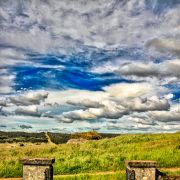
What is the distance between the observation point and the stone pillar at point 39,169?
35.3 ft

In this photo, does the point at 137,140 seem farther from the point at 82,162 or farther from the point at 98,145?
the point at 82,162

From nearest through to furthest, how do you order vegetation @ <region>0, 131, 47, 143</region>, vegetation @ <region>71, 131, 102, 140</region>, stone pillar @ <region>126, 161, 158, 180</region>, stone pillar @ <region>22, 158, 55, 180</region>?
stone pillar @ <region>126, 161, 158, 180</region>
stone pillar @ <region>22, 158, 55, 180</region>
vegetation @ <region>71, 131, 102, 140</region>
vegetation @ <region>0, 131, 47, 143</region>

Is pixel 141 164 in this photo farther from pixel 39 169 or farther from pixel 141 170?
pixel 39 169

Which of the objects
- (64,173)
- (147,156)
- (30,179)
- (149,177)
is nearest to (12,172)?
(64,173)

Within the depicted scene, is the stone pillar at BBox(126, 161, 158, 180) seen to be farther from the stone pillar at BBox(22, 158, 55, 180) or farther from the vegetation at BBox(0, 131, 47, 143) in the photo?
the vegetation at BBox(0, 131, 47, 143)

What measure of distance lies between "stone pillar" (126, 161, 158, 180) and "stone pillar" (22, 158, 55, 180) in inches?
91.3

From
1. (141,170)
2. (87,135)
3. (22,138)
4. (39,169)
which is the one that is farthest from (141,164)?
(22,138)

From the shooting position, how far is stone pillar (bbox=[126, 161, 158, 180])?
34.9 ft

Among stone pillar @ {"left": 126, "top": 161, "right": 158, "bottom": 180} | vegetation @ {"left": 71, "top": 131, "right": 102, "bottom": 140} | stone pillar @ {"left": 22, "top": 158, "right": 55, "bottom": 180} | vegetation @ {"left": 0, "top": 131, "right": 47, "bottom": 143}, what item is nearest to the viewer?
stone pillar @ {"left": 126, "top": 161, "right": 158, "bottom": 180}

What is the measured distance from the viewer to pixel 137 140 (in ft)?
122

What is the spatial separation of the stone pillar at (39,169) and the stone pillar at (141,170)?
2319 mm

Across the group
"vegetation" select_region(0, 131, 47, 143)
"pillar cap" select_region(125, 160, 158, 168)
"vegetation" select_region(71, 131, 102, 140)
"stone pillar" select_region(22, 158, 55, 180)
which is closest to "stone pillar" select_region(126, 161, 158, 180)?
"pillar cap" select_region(125, 160, 158, 168)

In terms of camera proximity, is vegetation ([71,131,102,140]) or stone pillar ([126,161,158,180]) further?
vegetation ([71,131,102,140])

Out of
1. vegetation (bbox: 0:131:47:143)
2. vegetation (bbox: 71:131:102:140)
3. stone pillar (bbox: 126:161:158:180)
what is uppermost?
vegetation (bbox: 0:131:47:143)
